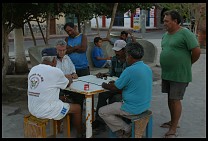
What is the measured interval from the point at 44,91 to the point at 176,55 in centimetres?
178

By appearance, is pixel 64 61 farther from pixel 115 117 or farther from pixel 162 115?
pixel 162 115

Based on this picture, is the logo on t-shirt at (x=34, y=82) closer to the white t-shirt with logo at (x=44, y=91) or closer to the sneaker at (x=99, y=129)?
the white t-shirt with logo at (x=44, y=91)

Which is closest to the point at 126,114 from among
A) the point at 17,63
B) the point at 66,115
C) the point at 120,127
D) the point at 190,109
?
the point at 120,127

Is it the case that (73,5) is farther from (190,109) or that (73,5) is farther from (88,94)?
(190,109)

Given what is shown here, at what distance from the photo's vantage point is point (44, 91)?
3.99 metres

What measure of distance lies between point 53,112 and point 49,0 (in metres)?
2.16

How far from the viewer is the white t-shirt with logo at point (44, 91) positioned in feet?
13.1

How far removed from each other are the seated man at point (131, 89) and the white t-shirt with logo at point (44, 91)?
628mm

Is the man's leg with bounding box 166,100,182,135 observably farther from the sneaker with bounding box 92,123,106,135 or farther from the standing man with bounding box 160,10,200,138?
the sneaker with bounding box 92,123,106,135

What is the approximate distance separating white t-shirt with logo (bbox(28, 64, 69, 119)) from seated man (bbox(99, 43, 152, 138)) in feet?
2.06

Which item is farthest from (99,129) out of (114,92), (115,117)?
(115,117)

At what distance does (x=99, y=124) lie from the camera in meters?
5.00

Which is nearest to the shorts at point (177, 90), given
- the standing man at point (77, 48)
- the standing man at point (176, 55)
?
the standing man at point (176, 55)

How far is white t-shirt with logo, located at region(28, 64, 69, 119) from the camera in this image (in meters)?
4.00
